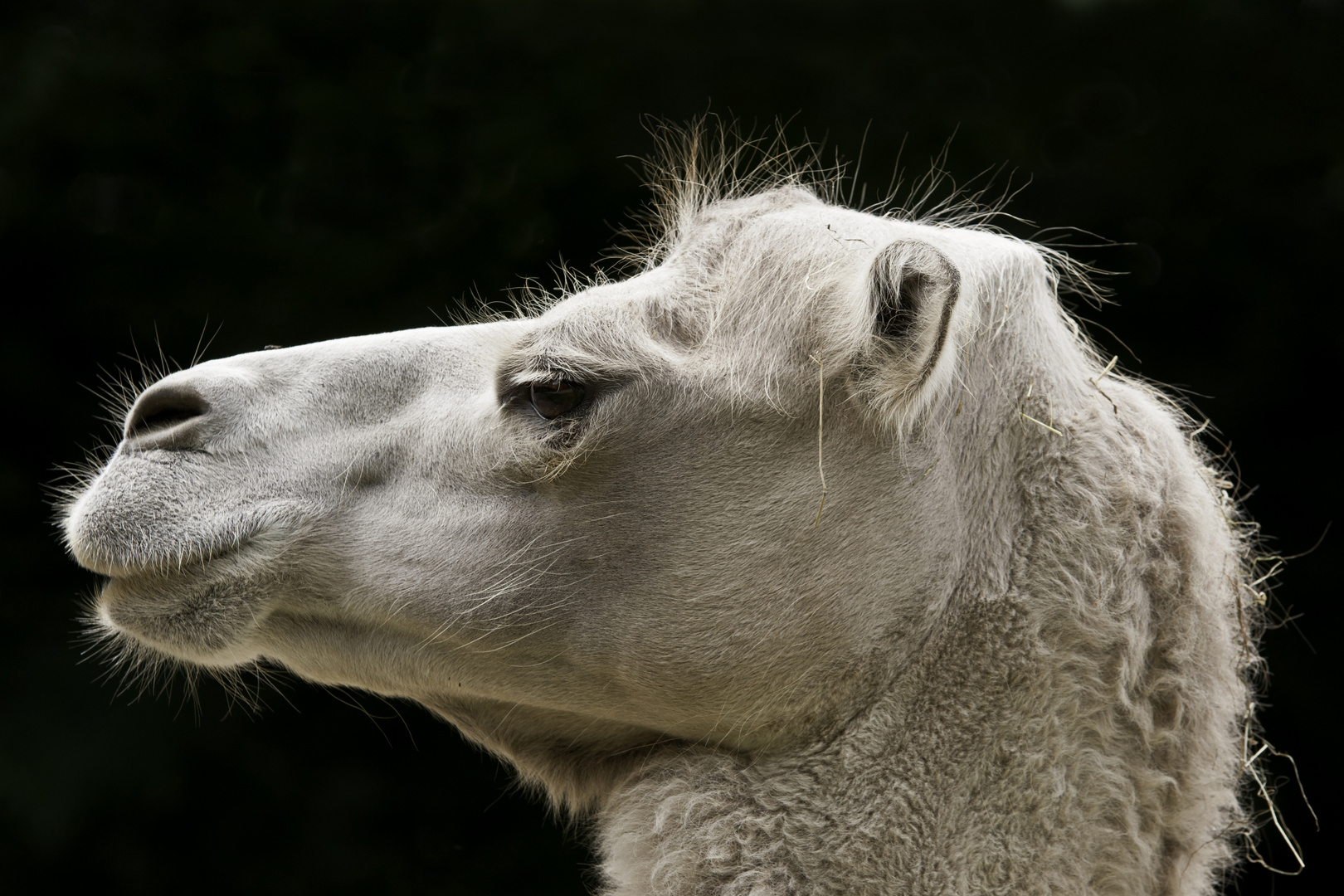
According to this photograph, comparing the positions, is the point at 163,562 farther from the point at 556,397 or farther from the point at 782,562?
the point at 782,562

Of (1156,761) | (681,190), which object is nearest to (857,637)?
(1156,761)

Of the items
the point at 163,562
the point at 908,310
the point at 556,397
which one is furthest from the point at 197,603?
the point at 908,310

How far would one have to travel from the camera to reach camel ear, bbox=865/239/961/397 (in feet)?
6.15

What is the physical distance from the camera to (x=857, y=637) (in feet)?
6.46

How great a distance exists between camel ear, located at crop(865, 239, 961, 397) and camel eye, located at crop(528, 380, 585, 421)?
0.50m

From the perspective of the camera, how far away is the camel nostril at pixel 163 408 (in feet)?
7.05

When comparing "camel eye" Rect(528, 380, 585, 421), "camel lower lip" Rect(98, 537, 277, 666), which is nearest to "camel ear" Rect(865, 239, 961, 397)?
"camel eye" Rect(528, 380, 585, 421)

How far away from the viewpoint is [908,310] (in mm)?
1924

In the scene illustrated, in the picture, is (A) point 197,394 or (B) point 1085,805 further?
(A) point 197,394

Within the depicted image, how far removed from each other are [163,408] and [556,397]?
74 centimetres

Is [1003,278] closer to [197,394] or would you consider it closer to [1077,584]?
[1077,584]

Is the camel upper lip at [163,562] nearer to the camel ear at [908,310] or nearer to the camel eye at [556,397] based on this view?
the camel eye at [556,397]

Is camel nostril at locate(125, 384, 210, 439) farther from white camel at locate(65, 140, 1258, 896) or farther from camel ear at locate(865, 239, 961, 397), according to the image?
camel ear at locate(865, 239, 961, 397)

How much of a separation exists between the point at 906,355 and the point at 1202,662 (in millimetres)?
735
